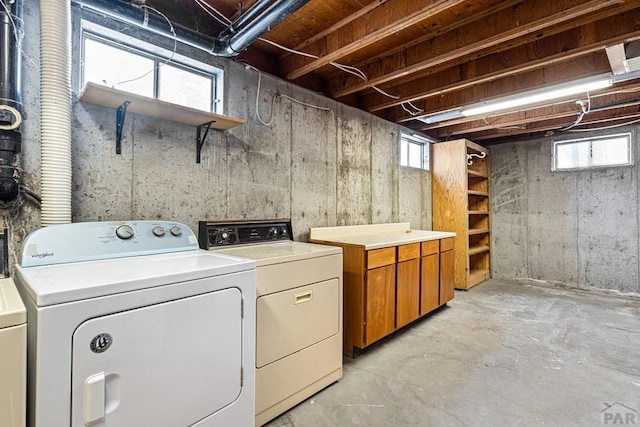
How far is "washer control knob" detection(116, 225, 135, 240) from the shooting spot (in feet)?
5.06

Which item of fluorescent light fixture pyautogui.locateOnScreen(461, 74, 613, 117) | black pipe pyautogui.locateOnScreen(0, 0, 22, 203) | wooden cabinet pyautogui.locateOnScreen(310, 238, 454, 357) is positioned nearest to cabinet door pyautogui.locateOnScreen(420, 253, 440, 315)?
wooden cabinet pyautogui.locateOnScreen(310, 238, 454, 357)

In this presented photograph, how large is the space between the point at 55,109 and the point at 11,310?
1.03m

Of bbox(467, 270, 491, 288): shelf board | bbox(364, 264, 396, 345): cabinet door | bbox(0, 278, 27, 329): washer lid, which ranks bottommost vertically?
bbox(467, 270, 491, 288): shelf board

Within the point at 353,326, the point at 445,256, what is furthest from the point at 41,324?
the point at 445,256

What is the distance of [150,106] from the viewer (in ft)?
5.81

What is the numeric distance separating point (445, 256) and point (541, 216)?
244cm

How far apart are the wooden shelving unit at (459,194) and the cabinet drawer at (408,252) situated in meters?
1.71

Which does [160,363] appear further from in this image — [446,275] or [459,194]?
[459,194]

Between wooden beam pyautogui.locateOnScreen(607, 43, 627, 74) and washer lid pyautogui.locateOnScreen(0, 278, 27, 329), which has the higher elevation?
wooden beam pyautogui.locateOnScreen(607, 43, 627, 74)

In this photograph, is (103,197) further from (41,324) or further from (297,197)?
(297,197)

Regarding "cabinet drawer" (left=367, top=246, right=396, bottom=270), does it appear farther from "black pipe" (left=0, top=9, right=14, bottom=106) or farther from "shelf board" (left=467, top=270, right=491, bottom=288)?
"shelf board" (left=467, top=270, right=491, bottom=288)

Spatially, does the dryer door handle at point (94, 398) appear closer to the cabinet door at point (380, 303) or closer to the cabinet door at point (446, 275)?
the cabinet door at point (380, 303)

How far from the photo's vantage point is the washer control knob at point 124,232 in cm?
154

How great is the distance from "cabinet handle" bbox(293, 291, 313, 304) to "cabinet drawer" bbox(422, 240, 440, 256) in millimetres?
1639
